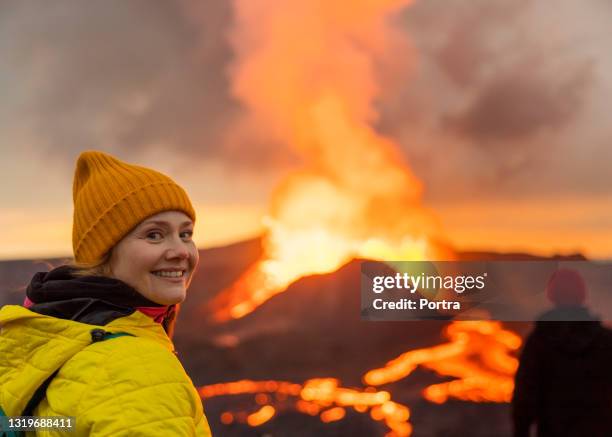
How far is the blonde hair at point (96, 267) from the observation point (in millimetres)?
1147

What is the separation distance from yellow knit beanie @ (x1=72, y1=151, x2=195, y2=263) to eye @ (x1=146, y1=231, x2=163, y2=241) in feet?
0.10

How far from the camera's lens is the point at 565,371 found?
2113 mm

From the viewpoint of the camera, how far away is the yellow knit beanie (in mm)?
1155

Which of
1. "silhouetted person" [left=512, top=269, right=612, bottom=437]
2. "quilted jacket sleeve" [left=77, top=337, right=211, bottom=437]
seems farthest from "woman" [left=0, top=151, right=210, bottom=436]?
"silhouetted person" [left=512, top=269, right=612, bottom=437]

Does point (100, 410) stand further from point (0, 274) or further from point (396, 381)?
point (0, 274)

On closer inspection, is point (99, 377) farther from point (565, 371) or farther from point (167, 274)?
point (565, 371)

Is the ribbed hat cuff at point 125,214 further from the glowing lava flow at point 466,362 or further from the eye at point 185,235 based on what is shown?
the glowing lava flow at point 466,362

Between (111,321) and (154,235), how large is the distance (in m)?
0.19

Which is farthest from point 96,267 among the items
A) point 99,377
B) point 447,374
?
point 447,374

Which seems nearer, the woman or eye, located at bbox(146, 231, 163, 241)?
the woman

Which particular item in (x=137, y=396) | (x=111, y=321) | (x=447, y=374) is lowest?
(x=137, y=396)

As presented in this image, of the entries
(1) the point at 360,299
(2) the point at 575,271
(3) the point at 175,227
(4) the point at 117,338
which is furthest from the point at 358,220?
(4) the point at 117,338

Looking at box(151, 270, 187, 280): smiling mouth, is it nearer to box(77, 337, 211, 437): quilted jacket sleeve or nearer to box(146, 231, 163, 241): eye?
box(146, 231, 163, 241): eye

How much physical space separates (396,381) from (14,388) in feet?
4.26
